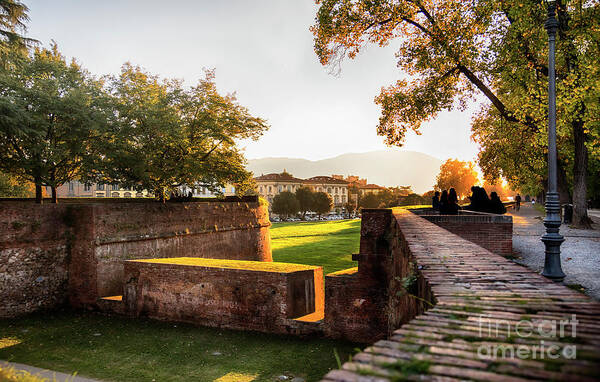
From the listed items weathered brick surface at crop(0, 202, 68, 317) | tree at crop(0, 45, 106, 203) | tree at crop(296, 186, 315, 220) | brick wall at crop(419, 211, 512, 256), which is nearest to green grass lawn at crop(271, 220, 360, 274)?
brick wall at crop(419, 211, 512, 256)

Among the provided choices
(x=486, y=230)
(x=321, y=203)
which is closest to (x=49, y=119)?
(x=486, y=230)

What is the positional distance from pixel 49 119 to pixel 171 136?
5.40 m

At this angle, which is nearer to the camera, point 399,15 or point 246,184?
point 399,15

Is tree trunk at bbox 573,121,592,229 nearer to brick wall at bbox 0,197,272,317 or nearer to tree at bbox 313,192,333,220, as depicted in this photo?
brick wall at bbox 0,197,272,317

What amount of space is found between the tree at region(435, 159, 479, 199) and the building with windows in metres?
29.3

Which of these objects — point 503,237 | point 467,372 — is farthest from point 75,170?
point 467,372

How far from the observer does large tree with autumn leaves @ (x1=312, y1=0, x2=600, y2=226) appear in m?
15.0

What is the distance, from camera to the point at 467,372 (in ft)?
7.45

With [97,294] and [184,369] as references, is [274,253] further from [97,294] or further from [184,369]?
[184,369]

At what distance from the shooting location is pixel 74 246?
17344 mm

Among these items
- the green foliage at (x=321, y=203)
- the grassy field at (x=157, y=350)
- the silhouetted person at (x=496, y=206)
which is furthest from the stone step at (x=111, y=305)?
the green foliage at (x=321, y=203)

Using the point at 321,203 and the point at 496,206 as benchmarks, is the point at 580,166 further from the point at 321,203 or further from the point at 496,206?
the point at 321,203

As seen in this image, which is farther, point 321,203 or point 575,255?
point 321,203

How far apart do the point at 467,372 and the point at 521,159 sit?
84.0ft
